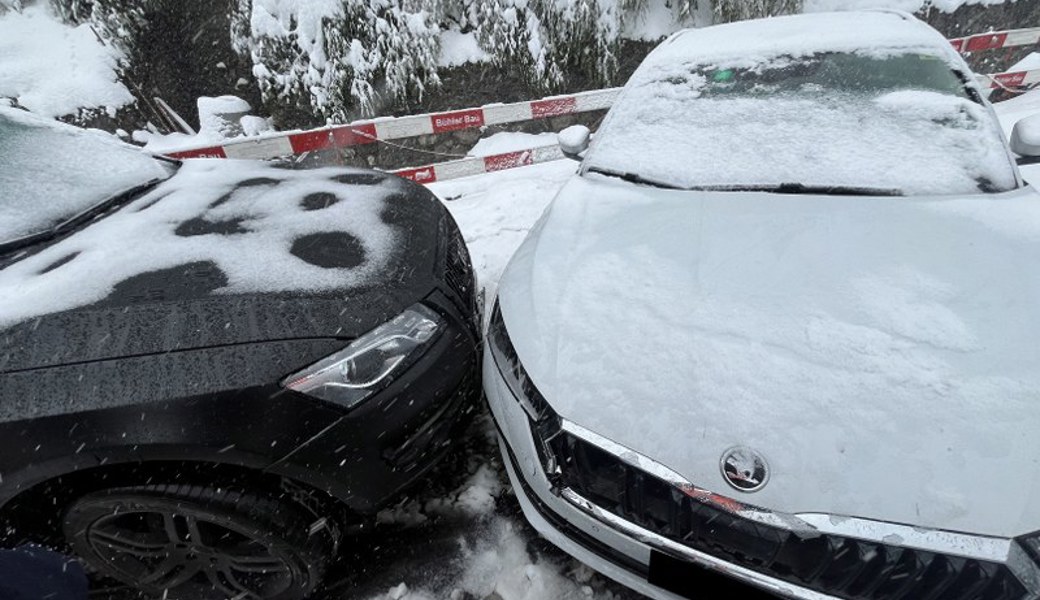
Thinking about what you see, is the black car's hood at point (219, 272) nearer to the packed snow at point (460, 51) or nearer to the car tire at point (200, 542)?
the car tire at point (200, 542)

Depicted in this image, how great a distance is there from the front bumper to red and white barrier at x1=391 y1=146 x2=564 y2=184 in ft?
13.7

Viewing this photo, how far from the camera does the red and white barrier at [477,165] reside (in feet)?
18.6

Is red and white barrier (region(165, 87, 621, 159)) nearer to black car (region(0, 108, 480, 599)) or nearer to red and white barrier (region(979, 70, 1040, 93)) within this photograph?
black car (region(0, 108, 480, 599))

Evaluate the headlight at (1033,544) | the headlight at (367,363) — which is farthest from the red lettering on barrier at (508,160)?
the headlight at (1033,544)

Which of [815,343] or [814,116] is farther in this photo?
[814,116]

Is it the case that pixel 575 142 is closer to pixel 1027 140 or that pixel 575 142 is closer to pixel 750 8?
pixel 1027 140

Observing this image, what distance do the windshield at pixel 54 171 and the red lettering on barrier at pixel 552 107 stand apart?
3.71 meters

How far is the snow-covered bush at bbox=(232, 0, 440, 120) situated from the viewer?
6.54 m

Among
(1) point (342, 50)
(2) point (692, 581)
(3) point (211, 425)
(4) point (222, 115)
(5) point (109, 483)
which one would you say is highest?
(1) point (342, 50)

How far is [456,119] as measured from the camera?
546cm

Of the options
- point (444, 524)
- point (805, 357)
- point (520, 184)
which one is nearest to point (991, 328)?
point (805, 357)

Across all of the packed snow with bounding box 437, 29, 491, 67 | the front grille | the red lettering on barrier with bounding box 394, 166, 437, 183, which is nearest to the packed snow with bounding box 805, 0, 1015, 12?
the packed snow with bounding box 437, 29, 491, 67

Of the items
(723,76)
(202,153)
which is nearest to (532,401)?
(723,76)

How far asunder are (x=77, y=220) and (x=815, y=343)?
2729 mm
